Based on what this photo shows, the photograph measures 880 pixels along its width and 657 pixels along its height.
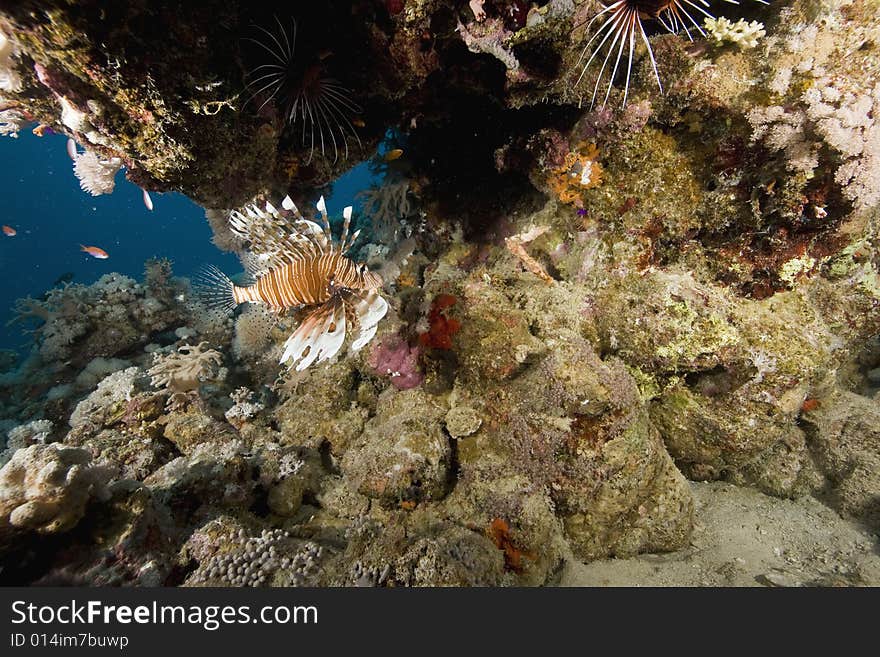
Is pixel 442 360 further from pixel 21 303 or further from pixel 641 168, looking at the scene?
pixel 21 303

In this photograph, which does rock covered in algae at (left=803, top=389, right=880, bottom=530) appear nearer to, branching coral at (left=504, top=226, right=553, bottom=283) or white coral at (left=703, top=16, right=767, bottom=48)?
branching coral at (left=504, top=226, right=553, bottom=283)

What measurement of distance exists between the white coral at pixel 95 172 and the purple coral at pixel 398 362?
2570mm

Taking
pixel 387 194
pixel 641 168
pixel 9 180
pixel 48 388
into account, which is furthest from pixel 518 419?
pixel 9 180

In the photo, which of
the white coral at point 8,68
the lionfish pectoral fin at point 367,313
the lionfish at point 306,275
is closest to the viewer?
the white coral at point 8,68

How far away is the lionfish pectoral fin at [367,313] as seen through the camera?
92.2 inches

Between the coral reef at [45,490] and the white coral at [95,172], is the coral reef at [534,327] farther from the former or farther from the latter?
the white coral at [95,172]

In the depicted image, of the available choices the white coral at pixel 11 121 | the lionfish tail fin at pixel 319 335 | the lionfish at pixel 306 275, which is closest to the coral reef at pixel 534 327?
the lionfish at pixel 306 275

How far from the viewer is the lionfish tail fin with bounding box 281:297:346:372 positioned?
7.86ft

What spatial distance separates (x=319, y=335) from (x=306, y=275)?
0.48m

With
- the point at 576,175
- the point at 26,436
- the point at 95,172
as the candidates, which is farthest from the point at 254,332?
the point at 576,175

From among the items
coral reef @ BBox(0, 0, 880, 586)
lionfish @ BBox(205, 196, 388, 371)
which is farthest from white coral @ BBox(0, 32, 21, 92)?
lionfish @ BBox(205, 196, 388, 371)

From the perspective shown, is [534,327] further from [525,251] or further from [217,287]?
[217,287]

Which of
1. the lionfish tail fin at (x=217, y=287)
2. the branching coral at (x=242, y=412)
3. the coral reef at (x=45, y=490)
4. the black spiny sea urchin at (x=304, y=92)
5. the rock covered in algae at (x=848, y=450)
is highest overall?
the black spiny sea urchin at (x=304, y=92)

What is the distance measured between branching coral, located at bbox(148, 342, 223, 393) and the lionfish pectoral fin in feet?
8.58
